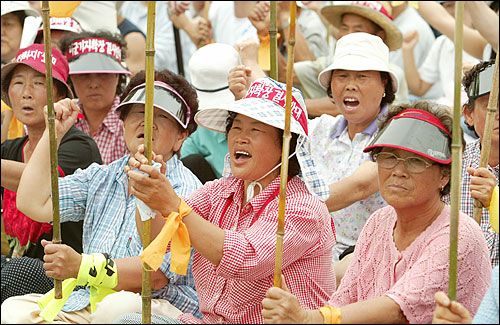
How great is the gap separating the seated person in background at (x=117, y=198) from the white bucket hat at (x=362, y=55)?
872 mm

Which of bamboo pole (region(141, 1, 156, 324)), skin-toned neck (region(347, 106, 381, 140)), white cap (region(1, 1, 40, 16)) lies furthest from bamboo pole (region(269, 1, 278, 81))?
white cap (region(1, 1, 40, 16))

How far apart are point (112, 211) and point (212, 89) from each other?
56.7 inches

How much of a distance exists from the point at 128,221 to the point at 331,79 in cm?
146

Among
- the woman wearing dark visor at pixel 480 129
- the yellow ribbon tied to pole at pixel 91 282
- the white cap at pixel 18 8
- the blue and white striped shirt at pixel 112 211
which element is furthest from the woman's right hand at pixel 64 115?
the white cap at pixel 18 8

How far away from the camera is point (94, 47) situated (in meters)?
5.07

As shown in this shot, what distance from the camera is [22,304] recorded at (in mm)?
3139

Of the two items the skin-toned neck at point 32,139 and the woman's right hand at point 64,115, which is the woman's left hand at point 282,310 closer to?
the woman's right hand at point 64,115

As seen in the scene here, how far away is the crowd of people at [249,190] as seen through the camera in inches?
110

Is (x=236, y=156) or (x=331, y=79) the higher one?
(x=331, y=79)

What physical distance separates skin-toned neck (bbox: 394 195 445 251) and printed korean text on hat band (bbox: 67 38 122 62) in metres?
2.61

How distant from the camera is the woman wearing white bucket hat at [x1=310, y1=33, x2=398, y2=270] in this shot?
4.29 meters

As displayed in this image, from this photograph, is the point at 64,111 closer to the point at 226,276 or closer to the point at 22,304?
the point at 22,304

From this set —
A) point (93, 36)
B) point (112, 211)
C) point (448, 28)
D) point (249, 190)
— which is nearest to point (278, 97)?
point (249, 190)

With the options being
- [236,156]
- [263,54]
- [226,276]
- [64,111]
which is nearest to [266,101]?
[236,156]
